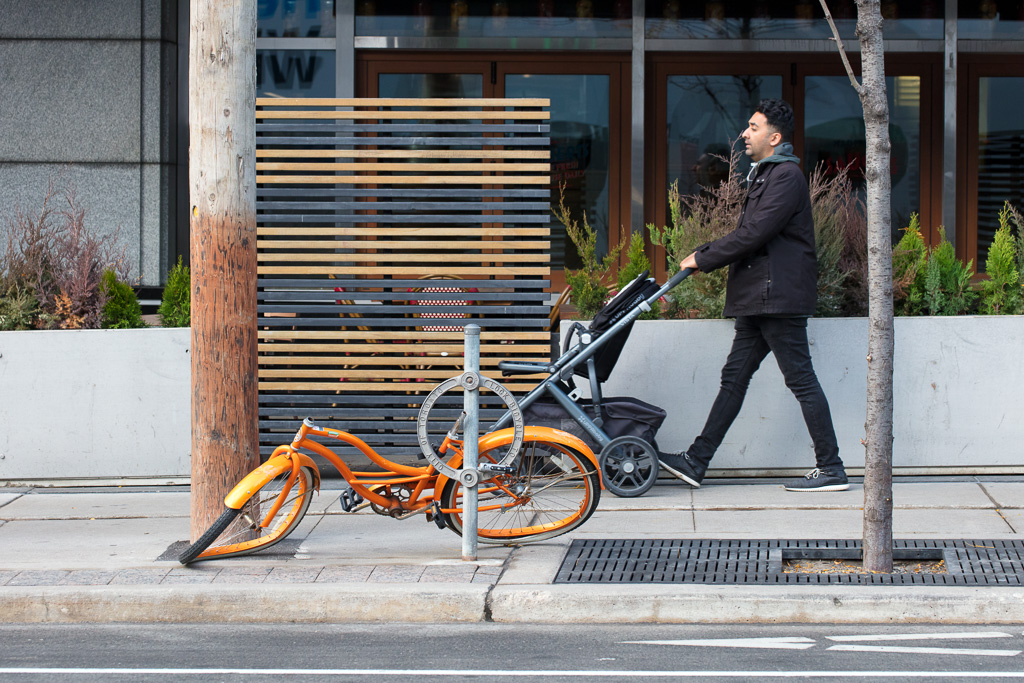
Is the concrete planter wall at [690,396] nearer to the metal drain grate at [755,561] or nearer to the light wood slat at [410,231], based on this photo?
the light wood slat at [410,231]

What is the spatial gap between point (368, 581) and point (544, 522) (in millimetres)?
1121

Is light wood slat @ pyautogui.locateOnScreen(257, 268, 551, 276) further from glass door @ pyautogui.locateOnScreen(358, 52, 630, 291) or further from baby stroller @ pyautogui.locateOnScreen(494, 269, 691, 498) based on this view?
Result: glass door @ pyautogui.locateOnScreen(358, 52, 630, 291)

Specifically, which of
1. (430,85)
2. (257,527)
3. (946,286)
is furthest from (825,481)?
(430,85)

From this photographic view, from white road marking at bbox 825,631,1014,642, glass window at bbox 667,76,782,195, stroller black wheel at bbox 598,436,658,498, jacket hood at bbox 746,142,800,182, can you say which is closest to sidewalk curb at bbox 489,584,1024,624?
white road marking at bbox 825,631,1014,642

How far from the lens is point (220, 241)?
5754 millimetres

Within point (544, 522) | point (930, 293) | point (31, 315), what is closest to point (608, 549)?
point (544, 522)

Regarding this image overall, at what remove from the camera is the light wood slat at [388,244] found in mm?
7371

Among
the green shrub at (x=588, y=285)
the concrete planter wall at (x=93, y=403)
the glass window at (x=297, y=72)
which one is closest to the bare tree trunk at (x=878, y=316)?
the green shrub at (x=588, y=285)

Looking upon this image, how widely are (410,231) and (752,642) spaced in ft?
12.2

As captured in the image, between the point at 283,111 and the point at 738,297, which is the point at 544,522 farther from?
the point at 283,111

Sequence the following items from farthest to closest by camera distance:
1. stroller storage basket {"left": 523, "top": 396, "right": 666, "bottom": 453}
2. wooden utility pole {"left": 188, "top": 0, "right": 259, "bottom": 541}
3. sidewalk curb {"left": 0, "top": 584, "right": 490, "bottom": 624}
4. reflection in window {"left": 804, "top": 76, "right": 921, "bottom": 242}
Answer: reflection in window {"left": 804, "top": 76, "right": 921, "bottom": 242}
stroller storage basket {"left": 523, "top": 396, "right": 666, "bottom": 453}
wooden utility pole {"left": 188, "top": 0, "right": 259, "bottom": 541}
sidewalk curb {"left": 0, "top": 584, "right": 490, "bottom": 624}

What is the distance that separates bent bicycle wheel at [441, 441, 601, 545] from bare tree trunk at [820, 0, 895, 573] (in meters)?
1.34

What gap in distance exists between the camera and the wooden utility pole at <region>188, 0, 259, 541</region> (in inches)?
225

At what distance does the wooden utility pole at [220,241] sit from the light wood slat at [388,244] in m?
1.60
